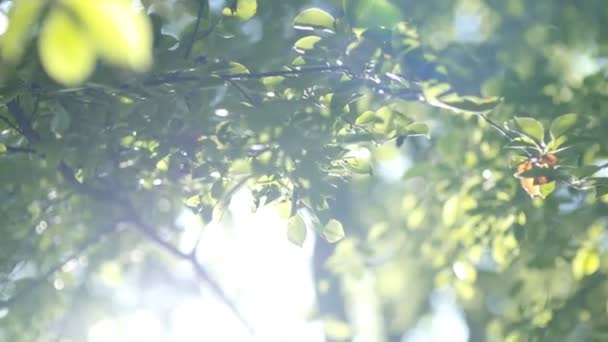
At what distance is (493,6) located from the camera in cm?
310

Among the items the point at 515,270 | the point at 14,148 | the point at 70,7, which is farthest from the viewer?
the point at 515,270

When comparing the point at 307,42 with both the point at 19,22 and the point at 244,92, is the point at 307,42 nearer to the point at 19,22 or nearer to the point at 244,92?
the point at 244,92

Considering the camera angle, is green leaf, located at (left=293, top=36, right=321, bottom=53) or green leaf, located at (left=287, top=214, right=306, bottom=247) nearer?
green leaf, located at (left=293, top=36, right=321, bottom=53)

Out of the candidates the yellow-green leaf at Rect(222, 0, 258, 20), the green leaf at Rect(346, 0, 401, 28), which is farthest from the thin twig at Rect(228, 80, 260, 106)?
the green leaf at Rect(346, 0, 401, 28)

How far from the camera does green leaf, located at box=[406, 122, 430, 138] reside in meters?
1.41

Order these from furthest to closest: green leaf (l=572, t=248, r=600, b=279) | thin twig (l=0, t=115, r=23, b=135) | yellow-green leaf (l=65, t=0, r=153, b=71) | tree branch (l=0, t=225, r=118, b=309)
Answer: green leaf (l=572, t=248, r=600, b=279), tree branch (l=0, t=225, r=118, b=309), thin twig (l=0, t=115, r=23, b=135), yellow-green leaf (l=65, t=0, r=153, b=71)

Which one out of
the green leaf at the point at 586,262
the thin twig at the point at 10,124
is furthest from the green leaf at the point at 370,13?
the green leaf at the point at 586,262

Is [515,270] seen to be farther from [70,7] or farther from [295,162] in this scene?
[70,7]

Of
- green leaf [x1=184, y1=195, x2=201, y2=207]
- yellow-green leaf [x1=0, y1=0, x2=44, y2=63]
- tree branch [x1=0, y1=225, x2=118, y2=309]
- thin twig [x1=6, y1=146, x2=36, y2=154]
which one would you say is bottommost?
tree branch [x1=0, y1=225, x2=118, y2=309]

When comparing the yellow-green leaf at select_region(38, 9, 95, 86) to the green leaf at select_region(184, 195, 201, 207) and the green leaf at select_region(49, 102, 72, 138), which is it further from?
the green leaf at select_region(184, 195, 201, 207)

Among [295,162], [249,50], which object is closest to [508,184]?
[295,162]

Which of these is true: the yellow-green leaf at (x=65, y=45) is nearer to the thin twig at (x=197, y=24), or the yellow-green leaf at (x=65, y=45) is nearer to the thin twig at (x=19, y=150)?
the thin twig at (x=197, y=24)

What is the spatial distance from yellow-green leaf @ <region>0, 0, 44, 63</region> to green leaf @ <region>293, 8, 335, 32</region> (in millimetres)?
708

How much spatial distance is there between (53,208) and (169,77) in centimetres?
77
